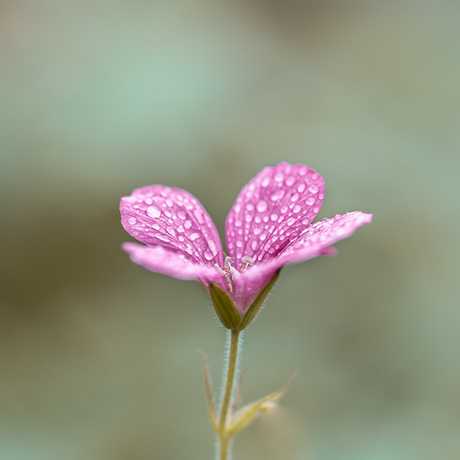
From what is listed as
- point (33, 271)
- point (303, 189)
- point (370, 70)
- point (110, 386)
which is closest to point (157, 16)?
point (370, 70)

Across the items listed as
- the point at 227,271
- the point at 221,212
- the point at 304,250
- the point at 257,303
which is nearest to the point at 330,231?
the point at 304,250

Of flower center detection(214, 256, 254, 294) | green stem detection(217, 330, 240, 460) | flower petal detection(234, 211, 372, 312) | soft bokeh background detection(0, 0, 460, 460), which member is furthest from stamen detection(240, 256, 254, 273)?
soft bokeh background detection(0, 0, 460, 460)

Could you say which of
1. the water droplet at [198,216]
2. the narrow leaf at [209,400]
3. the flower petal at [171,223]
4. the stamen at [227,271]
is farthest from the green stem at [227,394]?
the water droplet at [198,216]

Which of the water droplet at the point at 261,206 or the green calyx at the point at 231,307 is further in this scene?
the water droplet at the point at 261,206

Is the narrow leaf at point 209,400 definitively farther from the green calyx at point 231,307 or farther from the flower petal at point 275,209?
the flower petal at point 275,209

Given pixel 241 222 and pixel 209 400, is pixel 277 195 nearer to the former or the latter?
pixel 241 222
